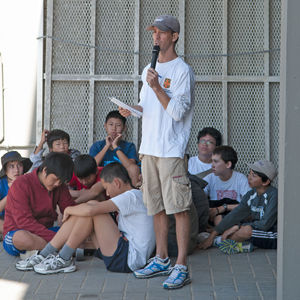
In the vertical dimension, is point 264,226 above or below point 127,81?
below

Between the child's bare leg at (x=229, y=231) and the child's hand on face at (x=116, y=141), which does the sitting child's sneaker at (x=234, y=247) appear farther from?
the child's hand on face at (x=116, y=141)

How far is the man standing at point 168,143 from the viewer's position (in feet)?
15.3

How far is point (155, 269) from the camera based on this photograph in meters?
4.82

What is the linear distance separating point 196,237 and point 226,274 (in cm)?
74

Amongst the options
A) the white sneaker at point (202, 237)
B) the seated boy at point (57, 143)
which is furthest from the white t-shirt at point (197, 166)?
the seated boy at point (57, 143)

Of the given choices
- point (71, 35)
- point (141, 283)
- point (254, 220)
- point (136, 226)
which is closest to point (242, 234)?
point (254, 220)

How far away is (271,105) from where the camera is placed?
300 inches

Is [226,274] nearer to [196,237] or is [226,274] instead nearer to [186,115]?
[196,237]

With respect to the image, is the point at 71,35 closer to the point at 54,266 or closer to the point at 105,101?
the point at 105,101

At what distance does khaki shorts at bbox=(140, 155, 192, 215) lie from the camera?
4684 millimetres

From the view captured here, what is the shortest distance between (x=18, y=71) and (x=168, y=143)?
403 cm

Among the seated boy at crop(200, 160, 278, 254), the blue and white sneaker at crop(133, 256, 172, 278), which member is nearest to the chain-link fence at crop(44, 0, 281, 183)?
the seated boy at crop(200, 160, 278, 254)

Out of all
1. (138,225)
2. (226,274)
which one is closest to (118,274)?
(138,225)

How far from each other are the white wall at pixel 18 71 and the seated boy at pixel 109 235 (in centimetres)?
326
